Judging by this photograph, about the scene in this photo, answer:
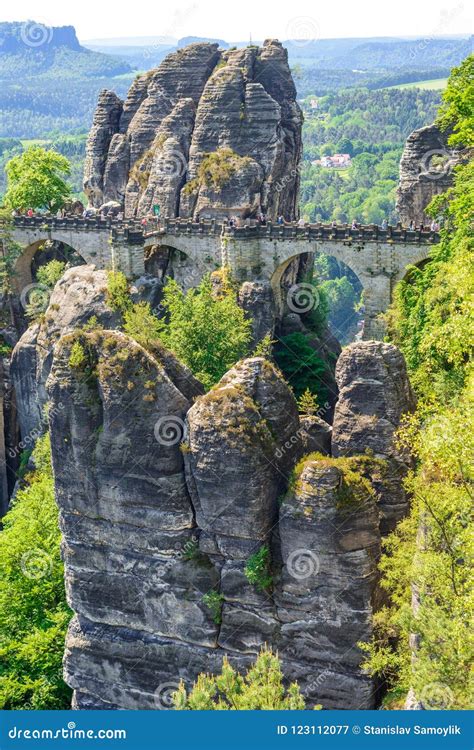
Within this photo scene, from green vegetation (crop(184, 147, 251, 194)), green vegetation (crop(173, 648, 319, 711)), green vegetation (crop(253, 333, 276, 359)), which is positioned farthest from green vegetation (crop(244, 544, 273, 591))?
green vegetation (crop(184, 147, 251, 194))

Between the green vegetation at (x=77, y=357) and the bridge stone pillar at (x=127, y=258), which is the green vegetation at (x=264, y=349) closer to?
the bridge stone pillar at (x=127, y=258)

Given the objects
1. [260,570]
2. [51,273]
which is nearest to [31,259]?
[51,273]

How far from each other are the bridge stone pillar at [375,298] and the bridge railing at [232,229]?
1.92 meters

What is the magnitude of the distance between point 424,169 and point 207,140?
13.7 m

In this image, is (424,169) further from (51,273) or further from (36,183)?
(36,183)

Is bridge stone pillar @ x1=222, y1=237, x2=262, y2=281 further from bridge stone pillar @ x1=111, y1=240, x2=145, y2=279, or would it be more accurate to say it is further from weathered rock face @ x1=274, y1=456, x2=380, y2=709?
weathered rock face @ x1=274, y1=456, x2=380, y2=709

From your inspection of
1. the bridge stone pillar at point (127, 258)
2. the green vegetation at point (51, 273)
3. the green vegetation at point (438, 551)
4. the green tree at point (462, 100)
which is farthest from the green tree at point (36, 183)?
the green vegetation at point (438, 551)

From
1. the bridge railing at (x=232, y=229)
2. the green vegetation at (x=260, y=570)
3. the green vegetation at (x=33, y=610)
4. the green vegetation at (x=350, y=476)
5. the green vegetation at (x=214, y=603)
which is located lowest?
the green vegetation at (x=33, y=610)

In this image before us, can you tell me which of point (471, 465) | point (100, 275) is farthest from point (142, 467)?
point (100, 275)

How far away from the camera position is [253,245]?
54.2 meters

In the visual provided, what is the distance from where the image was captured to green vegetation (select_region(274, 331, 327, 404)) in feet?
168

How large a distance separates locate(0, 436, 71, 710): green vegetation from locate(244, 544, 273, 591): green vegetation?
409 inches

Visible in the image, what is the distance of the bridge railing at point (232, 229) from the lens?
50.3 metres

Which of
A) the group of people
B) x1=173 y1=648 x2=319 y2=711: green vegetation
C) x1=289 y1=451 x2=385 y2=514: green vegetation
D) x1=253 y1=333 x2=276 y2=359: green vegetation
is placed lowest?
x1=173 y1=648 x2=319 y2=711: green vegetation
